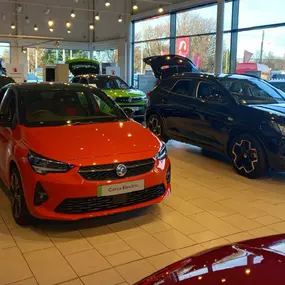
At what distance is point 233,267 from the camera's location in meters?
1.44

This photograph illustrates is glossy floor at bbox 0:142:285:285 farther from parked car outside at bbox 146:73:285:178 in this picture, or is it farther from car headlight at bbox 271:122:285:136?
car headlight at bbox 271:122:285:136

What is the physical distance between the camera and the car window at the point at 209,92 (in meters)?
5.71

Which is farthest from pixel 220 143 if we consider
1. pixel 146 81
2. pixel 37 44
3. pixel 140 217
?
pixel 37 44

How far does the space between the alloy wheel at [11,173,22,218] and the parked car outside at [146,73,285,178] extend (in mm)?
3030

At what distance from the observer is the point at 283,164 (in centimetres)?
472

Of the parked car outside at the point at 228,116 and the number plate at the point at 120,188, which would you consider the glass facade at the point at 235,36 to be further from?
the number plate at the point at 120,188

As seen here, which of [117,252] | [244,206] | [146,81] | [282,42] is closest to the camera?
[117,252]

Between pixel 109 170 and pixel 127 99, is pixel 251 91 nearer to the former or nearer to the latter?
pixel 109 170

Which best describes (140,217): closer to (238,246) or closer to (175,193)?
(175,193)

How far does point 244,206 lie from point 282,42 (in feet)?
28.9

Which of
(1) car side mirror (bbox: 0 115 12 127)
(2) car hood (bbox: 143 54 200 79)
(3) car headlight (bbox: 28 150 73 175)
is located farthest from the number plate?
(2) car hood (bbox: 143 54 200 79)

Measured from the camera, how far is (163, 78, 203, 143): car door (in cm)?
608

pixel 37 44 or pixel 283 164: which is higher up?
pixel 37 44

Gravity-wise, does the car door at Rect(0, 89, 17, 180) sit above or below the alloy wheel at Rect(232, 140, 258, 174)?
above
